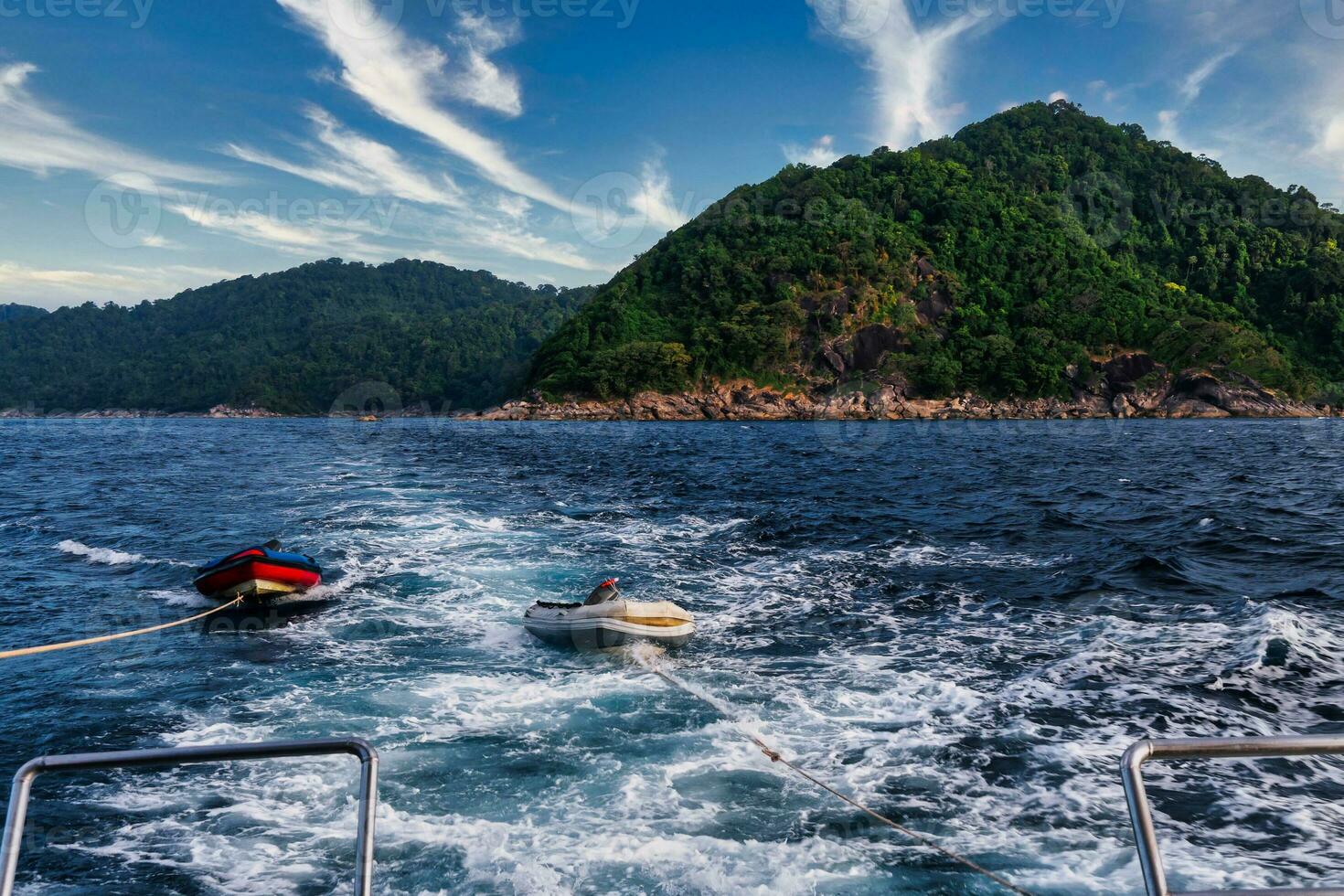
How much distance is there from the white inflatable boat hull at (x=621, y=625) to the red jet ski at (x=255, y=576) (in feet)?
18.7

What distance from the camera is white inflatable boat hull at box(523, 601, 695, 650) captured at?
10.1 metres

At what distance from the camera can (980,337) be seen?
126500 millimetres

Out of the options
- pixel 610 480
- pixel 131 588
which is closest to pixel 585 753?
pixel 131 588

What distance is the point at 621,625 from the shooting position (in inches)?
400

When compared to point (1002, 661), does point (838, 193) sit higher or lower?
higher

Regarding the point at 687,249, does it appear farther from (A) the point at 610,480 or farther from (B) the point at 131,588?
(B) the point at 131,588

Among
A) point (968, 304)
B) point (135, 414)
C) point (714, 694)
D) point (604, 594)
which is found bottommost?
point (135, 414)

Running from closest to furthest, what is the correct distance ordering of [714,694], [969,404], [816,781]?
[816,781] < [714,694] < [969,404]

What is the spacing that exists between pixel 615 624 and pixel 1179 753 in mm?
8325

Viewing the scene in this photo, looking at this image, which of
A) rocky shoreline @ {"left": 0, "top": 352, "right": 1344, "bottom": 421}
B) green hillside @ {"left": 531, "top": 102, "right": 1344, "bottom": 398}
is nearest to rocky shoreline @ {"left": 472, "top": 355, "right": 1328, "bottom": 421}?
rocky shoreline @ {"left": 0, "top": 352, "right": 1344, "bottom": 421}

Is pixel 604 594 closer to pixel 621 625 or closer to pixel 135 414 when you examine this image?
pixel 621 625

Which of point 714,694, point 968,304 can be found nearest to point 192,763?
point 714,694

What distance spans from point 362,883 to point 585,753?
5.28 meters

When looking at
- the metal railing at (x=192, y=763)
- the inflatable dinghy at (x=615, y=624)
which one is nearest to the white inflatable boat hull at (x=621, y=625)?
the inflatable dinghy at (x=615, y=624)
